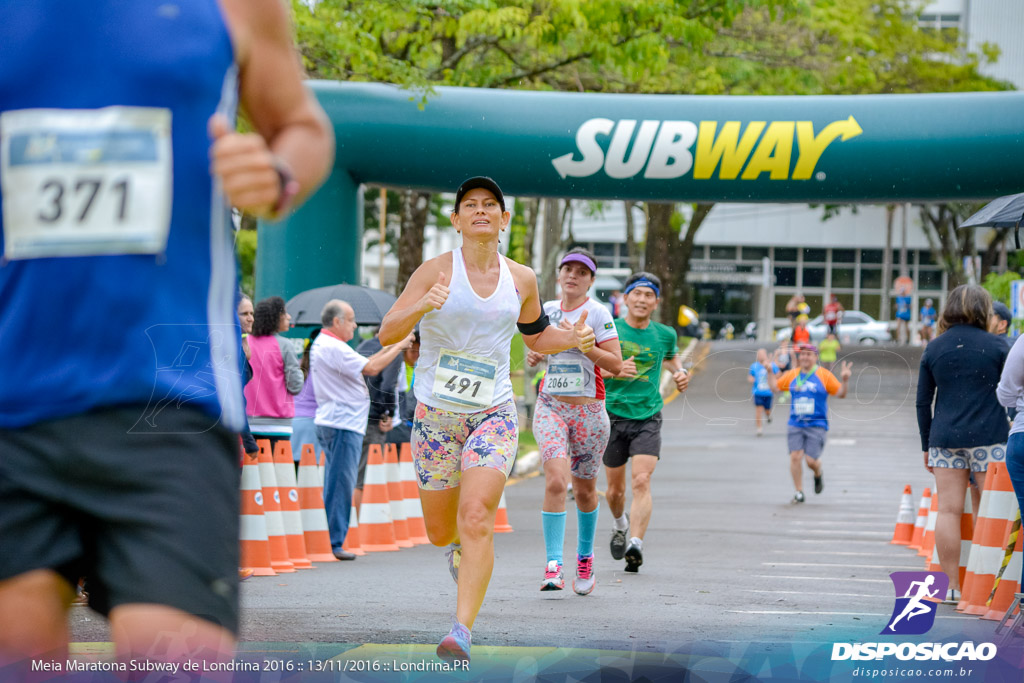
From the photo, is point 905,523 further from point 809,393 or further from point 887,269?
point 887,269

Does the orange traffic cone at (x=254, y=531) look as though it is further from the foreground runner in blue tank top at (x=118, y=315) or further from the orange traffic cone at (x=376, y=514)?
the foreground runner in blue tank top at (x=118, y=315)

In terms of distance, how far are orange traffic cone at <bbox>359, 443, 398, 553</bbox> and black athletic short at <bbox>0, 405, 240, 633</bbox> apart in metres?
8.67

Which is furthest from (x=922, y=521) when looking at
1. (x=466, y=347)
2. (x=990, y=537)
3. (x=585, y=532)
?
(x=466, y=347)

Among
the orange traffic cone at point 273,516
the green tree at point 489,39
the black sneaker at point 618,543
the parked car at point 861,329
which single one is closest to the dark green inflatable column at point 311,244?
the green tree at point 489,39

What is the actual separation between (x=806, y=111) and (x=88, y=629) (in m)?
8.10

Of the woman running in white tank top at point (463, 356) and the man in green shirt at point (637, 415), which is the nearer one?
the woman running in white tank top at point (463, 356)

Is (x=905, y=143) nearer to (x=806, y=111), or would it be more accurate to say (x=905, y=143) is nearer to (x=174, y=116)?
(x=806, y=111)

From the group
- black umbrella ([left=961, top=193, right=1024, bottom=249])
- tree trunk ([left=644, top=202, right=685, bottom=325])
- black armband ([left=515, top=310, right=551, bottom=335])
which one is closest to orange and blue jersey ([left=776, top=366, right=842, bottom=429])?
black umbrella ([left=961, top=193, right=1024, bottom=249])

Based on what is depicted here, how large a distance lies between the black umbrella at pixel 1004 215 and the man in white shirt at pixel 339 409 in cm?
454

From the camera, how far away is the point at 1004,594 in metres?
7.25

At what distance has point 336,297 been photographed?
39.2 feet

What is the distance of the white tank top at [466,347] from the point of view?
5871 mm

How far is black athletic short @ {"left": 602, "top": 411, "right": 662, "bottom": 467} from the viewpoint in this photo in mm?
9148

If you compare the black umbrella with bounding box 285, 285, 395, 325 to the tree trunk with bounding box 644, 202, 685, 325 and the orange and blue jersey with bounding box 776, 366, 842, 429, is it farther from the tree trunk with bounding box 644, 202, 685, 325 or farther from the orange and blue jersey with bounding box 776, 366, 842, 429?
the tree trunk with bounding box 644, 202, 685, 325
